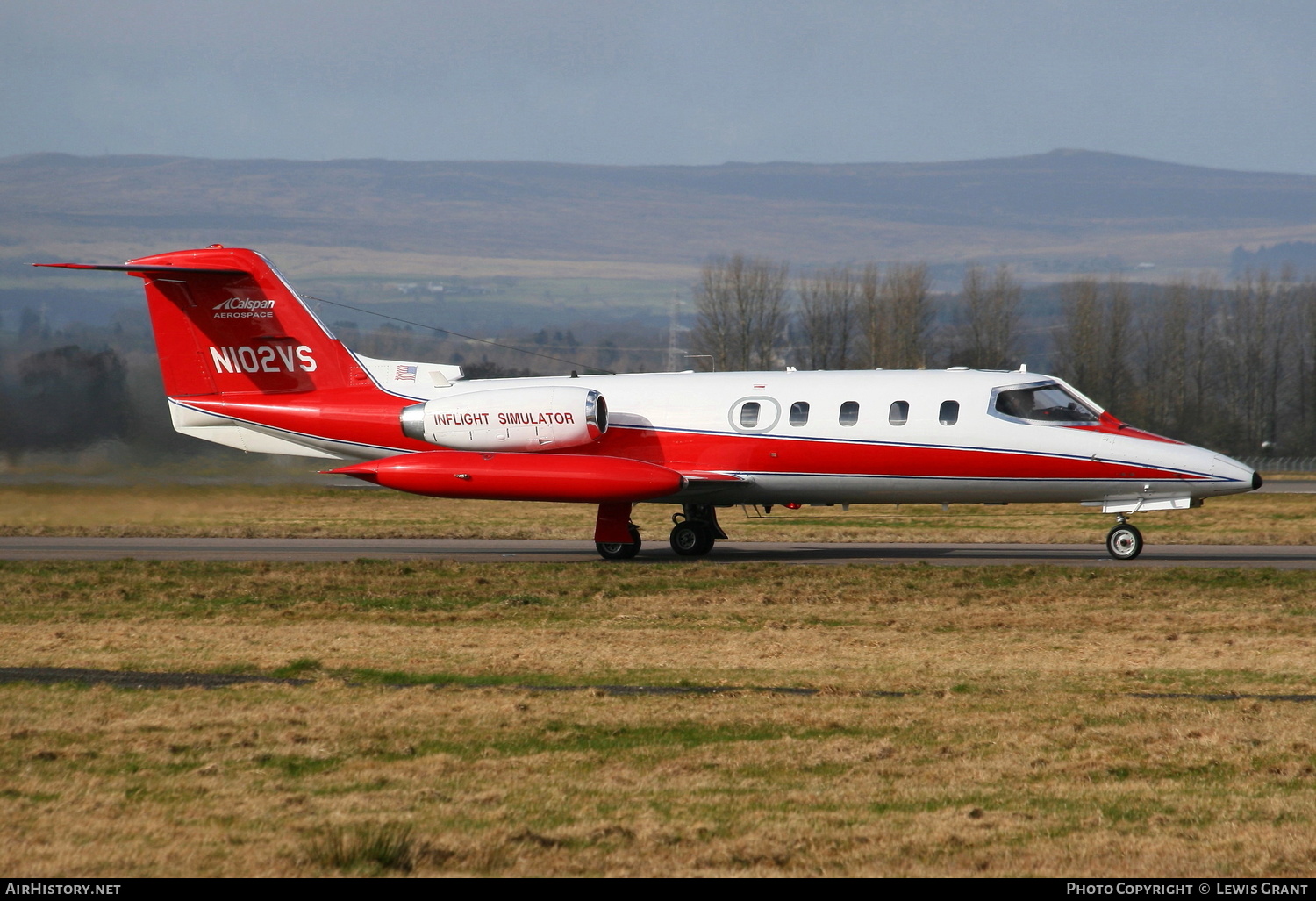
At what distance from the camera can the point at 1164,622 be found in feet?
52.7

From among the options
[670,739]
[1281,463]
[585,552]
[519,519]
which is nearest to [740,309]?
[1281,463]

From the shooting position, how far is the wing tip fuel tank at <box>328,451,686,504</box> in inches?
953

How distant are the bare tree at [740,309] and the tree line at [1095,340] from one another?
3.6 inches

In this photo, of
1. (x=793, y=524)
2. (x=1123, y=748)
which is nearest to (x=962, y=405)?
(x=793, y=524)

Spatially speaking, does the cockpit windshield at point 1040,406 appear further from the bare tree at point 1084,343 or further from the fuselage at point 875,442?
the bare tree at point 1084,343

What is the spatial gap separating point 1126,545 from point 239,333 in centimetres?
1788

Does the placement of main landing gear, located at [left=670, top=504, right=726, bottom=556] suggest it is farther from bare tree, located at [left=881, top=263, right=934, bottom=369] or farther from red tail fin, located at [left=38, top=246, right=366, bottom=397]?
bare tree, located at [left=881, top=263, right=934, bottom=369]

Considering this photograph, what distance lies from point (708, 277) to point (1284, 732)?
8640cm

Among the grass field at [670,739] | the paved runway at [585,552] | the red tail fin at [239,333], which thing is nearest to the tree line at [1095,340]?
the paved runway at [585,552]

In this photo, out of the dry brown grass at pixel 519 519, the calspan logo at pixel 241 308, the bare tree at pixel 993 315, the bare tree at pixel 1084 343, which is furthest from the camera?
the bare tree at pixel 993 315

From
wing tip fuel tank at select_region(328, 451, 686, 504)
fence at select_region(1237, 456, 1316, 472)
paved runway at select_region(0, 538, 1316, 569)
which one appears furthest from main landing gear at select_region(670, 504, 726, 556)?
fence at select_region(1237, 456, 1316, 472)

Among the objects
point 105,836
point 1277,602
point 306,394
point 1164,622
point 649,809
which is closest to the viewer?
point 105,836

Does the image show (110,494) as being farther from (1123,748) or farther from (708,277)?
(708,277)

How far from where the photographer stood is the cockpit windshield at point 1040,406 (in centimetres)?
2367
